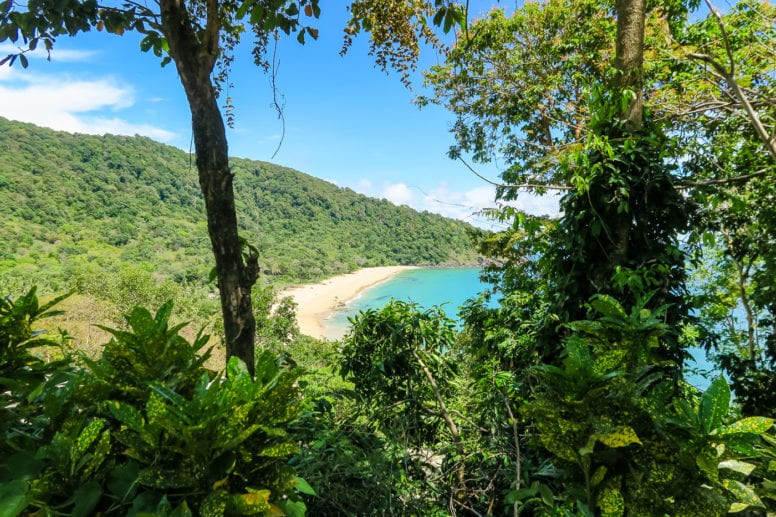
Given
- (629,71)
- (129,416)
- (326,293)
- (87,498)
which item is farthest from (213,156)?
(326,293)

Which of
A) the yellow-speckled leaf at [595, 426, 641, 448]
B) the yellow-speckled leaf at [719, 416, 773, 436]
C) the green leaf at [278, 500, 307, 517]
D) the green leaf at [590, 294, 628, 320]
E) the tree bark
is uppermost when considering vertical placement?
the tree bark

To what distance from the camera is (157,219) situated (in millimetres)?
54594

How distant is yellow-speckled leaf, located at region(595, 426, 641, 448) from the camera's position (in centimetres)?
85

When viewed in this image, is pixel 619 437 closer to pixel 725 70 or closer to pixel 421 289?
pixel 725 70

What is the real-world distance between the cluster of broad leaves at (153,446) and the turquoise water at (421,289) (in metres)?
33.5

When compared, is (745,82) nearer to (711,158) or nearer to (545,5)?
(711,158)

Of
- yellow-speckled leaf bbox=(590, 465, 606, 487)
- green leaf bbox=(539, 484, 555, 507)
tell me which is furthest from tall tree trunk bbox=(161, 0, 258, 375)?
yellow-speckled leaf bbox=(590, 465, 606, 487)

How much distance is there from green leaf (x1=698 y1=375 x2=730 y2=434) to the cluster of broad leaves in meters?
0.95

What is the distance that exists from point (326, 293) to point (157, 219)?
26.8 m

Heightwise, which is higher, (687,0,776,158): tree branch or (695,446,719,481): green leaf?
(687,0,776,158): tree branch

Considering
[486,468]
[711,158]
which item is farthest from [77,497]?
[711,158]

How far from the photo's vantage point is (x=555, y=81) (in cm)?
719

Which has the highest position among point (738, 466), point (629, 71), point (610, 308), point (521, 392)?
point (629, 71)

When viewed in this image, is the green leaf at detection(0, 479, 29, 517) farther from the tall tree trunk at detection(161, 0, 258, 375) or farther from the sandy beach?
the sandy beach
